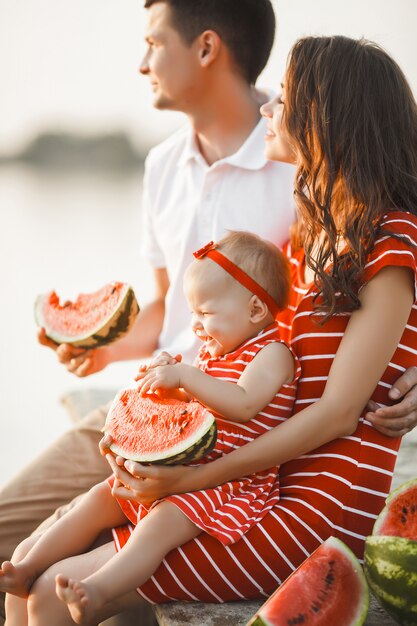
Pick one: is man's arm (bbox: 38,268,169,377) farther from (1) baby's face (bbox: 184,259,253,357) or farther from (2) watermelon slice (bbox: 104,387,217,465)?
(1) baby's face (bbox: 184,259,253,357)

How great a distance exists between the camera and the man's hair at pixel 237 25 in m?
3.54

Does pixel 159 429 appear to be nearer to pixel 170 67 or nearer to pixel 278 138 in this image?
pixel 278 138

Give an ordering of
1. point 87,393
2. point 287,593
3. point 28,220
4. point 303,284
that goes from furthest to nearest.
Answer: point 28,220 < point 87,393 < point 303,284 < point 287,593

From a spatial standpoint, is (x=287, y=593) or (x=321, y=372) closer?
(x=287, y=593)

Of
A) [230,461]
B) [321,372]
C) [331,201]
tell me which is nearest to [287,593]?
[230,461]

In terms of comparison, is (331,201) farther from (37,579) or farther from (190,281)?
(37,579)

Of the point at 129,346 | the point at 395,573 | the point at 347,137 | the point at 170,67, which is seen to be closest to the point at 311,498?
the point at 395,573

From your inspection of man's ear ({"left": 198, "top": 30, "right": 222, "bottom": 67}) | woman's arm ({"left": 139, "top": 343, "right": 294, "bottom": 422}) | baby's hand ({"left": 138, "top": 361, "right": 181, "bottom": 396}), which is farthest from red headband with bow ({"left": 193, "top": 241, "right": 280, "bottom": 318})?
man's ear ({"left": 198, "top": 30, "right": 222, "bottom": 67})

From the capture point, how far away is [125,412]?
2.51m

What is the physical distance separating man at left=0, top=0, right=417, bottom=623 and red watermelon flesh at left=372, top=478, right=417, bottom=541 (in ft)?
4.57

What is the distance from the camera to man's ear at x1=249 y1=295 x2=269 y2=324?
8.18 ft

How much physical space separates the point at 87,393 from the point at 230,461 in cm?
264

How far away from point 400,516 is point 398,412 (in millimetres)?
322

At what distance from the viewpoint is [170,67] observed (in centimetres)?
349
